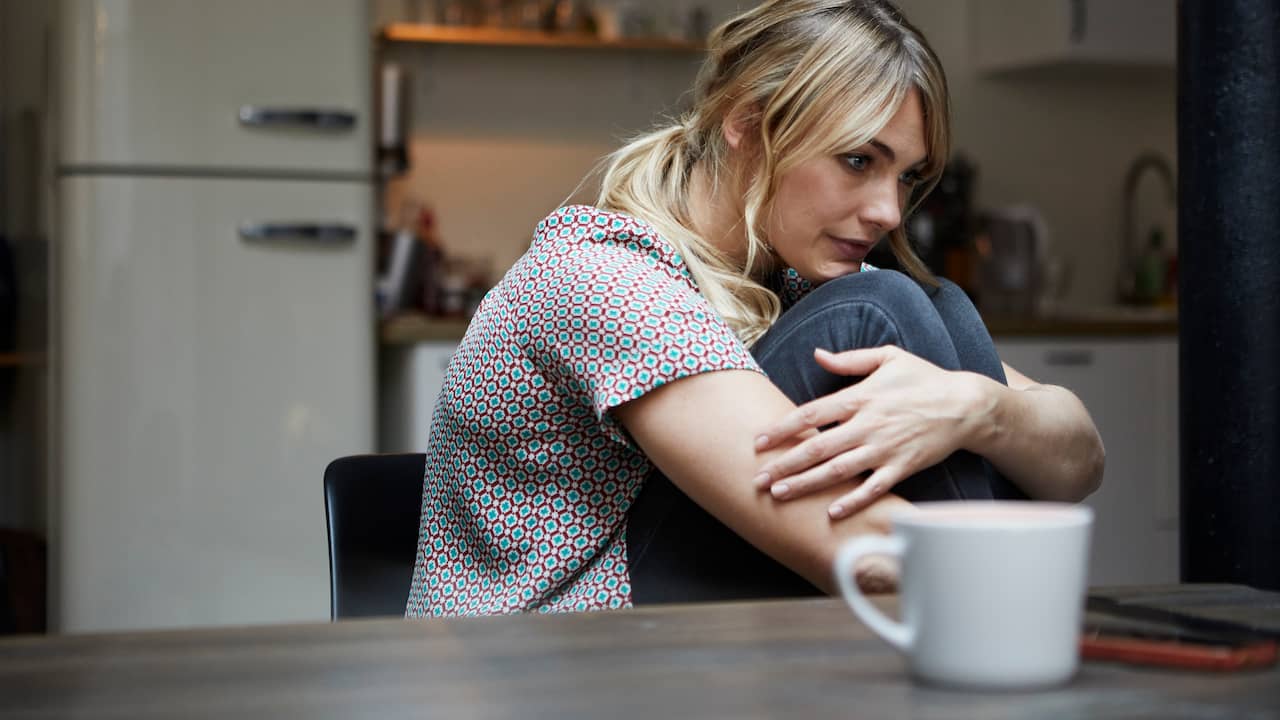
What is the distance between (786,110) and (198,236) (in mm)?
1928

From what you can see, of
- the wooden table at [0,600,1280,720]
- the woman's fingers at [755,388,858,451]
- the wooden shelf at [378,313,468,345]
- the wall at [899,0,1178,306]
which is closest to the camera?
the wooden table at [0,600,1280,720]

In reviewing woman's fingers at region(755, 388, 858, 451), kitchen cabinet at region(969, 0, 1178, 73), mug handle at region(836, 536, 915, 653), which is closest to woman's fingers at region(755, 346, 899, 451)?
woman's fingers at region(755, 388, 858, 451)

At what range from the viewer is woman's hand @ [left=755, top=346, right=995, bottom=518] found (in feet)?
3.21

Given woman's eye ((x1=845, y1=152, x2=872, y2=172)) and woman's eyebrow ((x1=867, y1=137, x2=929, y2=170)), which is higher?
woman's eyebrow ((x1=867, y1=137, x2=929, y2=170))

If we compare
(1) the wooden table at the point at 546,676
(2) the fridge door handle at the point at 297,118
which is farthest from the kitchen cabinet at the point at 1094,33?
(1) the wooden table at the point at 546,676

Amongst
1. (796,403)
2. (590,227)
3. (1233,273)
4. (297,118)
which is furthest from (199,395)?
(1233,273)

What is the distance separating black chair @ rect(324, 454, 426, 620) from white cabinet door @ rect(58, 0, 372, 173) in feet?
5.79

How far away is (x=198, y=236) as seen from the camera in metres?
2.93

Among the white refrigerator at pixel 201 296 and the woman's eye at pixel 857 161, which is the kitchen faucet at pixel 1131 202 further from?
the woman's eye at pixel 857 161

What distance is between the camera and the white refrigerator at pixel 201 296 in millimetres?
2896

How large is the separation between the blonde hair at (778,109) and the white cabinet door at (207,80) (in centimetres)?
173

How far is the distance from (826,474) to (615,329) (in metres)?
0.18

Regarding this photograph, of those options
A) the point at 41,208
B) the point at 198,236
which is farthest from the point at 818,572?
the point at 41,208

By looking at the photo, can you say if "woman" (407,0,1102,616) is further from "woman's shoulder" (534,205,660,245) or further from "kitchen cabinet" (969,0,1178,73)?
"kitchen cabinet" (969,0,1178,73)
